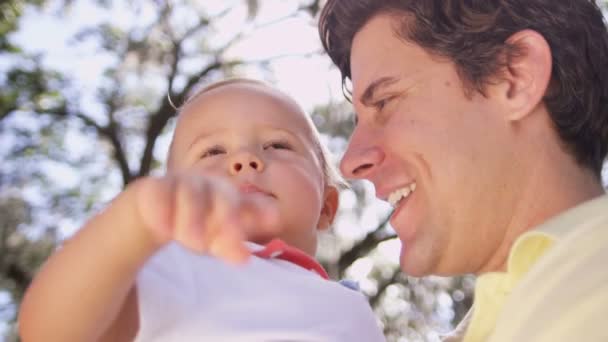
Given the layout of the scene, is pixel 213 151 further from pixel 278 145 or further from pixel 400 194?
pixel 400 194

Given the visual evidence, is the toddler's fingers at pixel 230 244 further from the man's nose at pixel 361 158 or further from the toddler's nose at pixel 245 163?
the man's nose at pixel 361 158

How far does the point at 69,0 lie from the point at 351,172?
740cm

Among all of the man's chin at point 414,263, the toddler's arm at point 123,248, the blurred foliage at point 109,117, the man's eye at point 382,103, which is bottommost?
the blurred foliage at point 109,117

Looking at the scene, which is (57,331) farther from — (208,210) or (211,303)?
(208,210)

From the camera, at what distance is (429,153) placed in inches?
89.0

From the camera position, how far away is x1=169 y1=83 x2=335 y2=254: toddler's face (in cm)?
208

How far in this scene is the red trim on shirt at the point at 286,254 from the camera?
1792mm

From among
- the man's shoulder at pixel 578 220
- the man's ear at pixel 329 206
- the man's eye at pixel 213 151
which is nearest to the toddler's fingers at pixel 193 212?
the man's shoulder at pixel 578 220

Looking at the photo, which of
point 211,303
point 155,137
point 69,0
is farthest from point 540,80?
point 69,0

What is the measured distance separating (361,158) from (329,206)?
0.92 ft

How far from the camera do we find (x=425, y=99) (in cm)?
232

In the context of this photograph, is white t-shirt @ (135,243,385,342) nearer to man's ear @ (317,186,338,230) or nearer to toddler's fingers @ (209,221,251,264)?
toddler's fingers @ (209,221,251,264)

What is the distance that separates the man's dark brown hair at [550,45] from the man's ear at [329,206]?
0.54 metres

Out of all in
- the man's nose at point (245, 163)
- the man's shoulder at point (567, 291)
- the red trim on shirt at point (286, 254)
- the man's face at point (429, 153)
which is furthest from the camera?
the man's face at point (429, 153)
